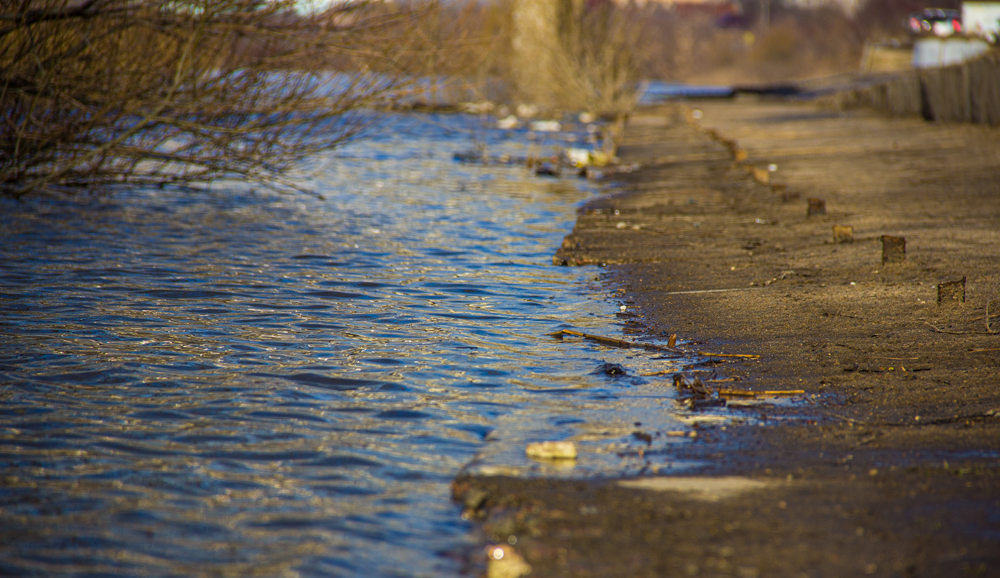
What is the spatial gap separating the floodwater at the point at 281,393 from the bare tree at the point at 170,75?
40.2 inches

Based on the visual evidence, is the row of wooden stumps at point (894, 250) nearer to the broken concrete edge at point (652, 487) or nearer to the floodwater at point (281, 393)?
the floodwater at point (281, 393)

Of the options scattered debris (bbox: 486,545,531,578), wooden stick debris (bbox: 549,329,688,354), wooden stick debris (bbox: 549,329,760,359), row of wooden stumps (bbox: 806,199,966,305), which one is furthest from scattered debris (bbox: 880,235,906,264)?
scattered debris (bbox: 486,545,531,578)

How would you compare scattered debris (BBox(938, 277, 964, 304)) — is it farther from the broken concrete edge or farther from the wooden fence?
the wooden fence

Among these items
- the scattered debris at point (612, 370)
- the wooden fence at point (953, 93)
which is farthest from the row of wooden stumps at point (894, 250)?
the wooden fence at point (953, 93)

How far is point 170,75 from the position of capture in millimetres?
9609

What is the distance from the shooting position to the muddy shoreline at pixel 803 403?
2.84 meters

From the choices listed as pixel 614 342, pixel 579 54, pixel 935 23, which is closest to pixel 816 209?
pixel 614 342

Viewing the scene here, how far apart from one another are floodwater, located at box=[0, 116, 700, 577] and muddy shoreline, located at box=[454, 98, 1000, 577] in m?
0.27

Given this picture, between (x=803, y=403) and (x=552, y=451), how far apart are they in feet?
4.54

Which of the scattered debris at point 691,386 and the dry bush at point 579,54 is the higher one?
the dry bush at point 579,54

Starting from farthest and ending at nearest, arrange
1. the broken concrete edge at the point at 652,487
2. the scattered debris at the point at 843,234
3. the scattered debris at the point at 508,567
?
the scattered debris at the point at 843,234 < the broken concrete edge at the point at 652,487 < the scattered debris at the point at 508,567

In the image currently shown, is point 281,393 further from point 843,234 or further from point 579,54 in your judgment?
point 579,54

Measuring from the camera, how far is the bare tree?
873 centimetres

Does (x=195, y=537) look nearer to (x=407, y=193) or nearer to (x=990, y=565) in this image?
(x=990, y=565)
